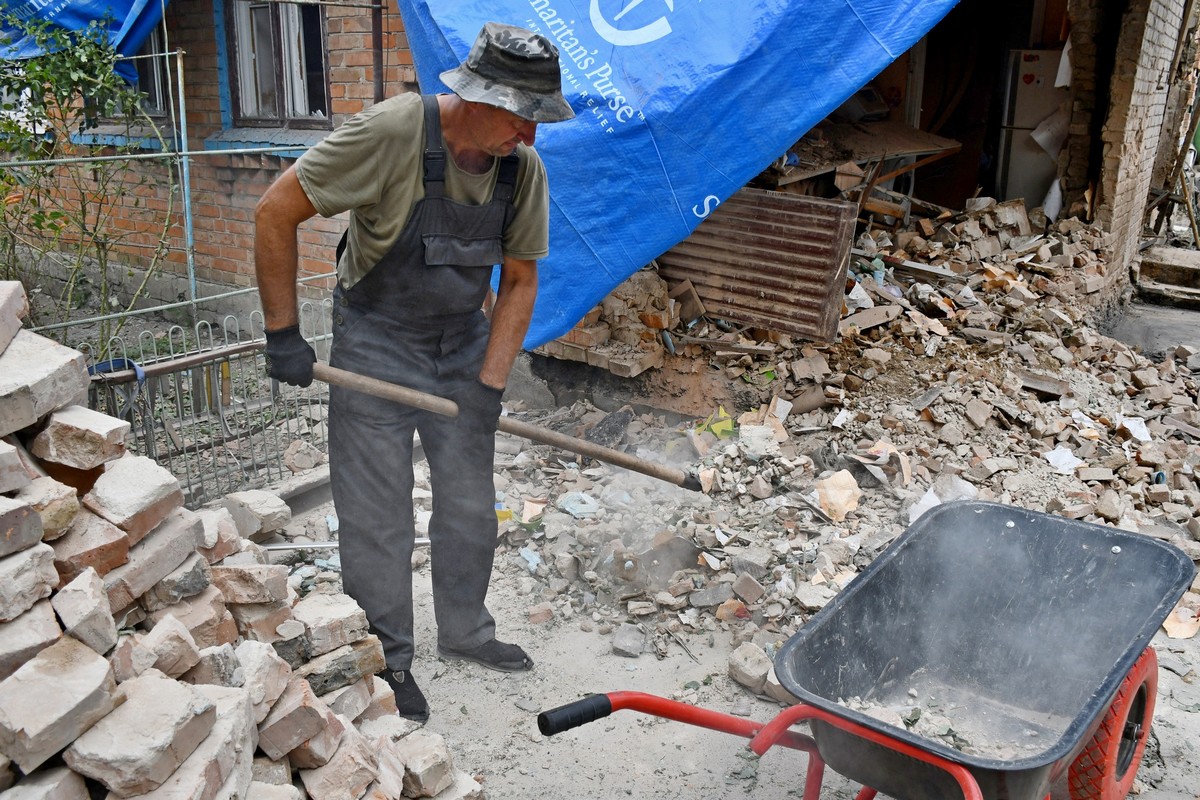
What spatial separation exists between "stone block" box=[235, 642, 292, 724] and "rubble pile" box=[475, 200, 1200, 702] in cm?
173

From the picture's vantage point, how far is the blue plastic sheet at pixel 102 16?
6.57 metres

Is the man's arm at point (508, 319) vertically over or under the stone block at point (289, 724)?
over

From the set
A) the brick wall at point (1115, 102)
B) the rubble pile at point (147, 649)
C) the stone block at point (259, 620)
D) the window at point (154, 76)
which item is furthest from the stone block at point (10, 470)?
the brick wall at point (1115, 102)

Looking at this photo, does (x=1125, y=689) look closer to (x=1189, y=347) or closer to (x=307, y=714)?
(x=307, y=714)

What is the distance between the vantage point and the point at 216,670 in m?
2.56

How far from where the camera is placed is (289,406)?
18.9 feet

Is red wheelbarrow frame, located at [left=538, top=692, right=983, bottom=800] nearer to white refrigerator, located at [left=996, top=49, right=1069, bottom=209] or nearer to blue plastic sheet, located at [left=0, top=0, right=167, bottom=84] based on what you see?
blue plastic sheet, located at [left=0, top=0, right=167, bottom=84]

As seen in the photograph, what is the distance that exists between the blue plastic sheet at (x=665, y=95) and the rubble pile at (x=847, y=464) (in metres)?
1.17

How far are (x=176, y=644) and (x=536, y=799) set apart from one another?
4.49 ft

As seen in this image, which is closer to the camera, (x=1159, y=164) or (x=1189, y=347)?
(x=1189, y=347)

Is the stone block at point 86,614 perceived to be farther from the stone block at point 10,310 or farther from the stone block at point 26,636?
the stone block at point 10,310

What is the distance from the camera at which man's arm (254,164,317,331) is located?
9.71 feet

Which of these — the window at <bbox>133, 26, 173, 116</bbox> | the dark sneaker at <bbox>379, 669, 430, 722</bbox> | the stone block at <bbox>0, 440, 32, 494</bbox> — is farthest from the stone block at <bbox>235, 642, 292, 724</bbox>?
the window at <bbox>133, 26, 173, 116</bbox>

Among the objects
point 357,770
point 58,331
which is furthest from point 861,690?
point 58,331
